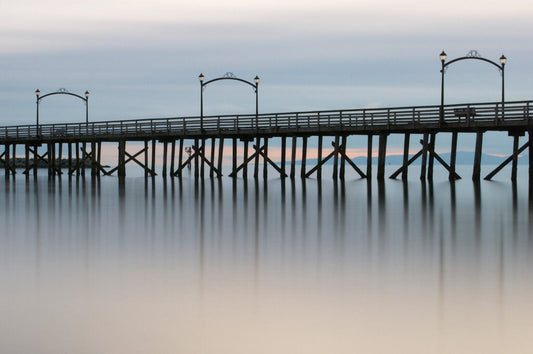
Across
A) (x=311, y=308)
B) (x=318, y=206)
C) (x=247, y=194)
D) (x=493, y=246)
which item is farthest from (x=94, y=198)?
(x=311, y=308)

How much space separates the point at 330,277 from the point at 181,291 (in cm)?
221

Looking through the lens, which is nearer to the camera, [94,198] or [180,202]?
[180,202]

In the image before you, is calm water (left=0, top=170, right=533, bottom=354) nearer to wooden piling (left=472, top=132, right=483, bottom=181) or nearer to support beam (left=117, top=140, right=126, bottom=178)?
wooden piling (left=472, top=132, right=483, bottom=181)

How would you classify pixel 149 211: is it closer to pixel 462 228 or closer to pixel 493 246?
pixel 462 228

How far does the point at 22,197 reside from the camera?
105 ft

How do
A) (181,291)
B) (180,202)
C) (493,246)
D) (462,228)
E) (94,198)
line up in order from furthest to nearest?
(94,198), (180,202), (462,228), (493,246), (181,291)

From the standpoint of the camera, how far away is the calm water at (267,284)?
8.11 metres

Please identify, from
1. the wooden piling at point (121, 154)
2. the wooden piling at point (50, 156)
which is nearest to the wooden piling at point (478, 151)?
the wooden piling at point (121, 154)

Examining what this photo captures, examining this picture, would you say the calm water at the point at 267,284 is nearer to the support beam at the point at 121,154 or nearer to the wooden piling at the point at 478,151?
the wooden piling at the point at 478,151

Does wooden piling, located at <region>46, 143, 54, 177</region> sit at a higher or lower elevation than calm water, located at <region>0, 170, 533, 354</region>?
higher

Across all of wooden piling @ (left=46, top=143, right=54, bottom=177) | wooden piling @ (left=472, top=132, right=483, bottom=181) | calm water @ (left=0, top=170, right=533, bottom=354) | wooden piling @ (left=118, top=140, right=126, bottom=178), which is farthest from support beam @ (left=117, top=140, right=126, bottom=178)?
calm water @ (left=0, top=170, right=533, bottom=354)

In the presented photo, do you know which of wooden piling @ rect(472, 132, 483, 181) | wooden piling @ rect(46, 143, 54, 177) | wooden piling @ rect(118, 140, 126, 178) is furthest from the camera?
wooden piling @ rect(46, 143, 54, 177)

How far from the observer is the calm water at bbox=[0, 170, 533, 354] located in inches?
319

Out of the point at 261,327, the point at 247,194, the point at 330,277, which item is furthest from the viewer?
the point at 247,194
